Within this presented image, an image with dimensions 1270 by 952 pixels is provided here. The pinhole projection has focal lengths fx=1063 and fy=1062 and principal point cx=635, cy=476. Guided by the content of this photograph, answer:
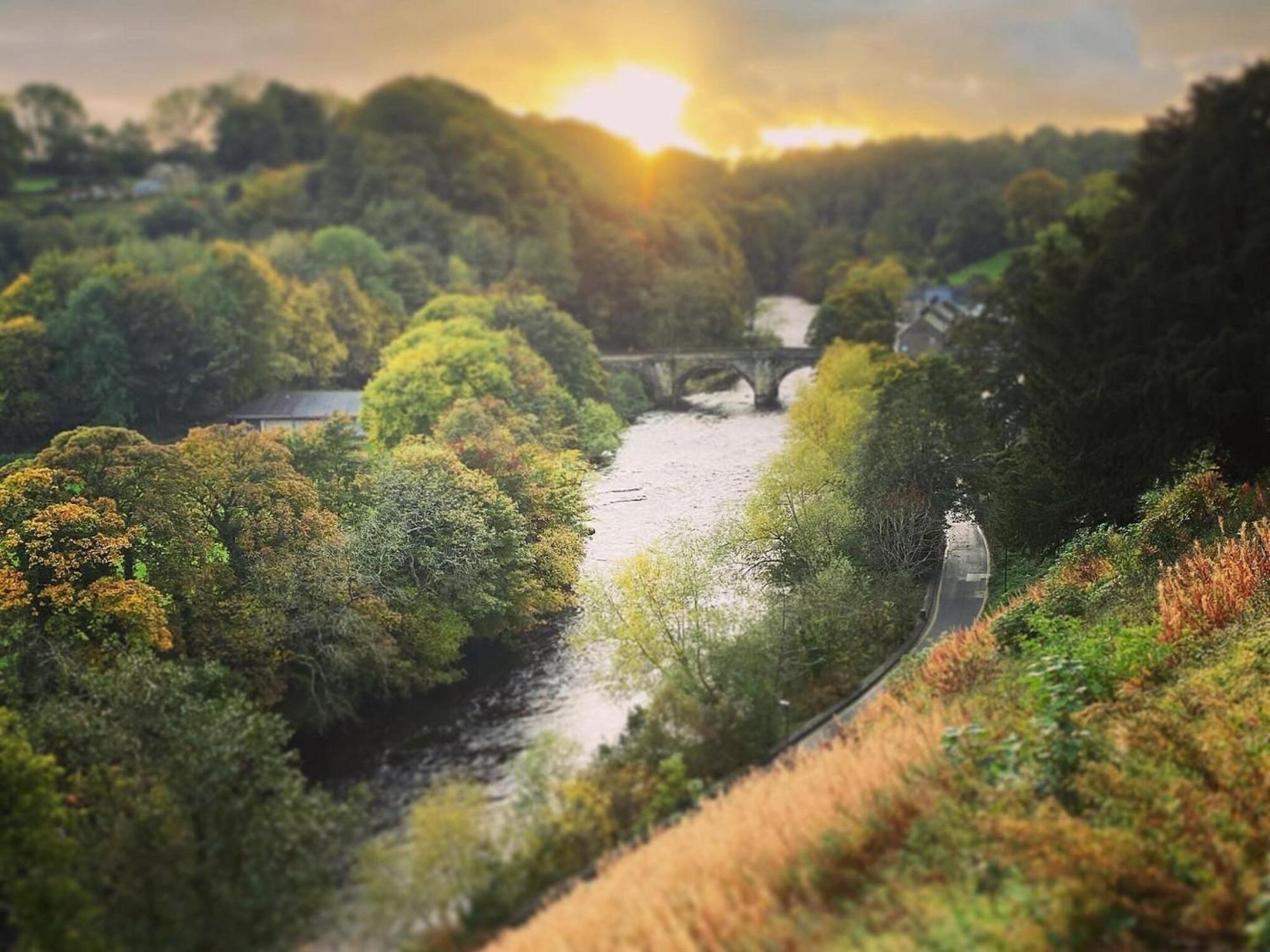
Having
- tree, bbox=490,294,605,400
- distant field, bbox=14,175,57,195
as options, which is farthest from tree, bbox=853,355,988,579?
distant field, bbox=14,175,57,195

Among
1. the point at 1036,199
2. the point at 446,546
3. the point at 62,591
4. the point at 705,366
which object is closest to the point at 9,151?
A: the point at 705,366

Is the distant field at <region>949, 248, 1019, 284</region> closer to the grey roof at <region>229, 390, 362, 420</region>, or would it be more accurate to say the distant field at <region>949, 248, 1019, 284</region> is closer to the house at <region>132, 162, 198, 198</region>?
the grey roof at <region>229, 390, 362, 420</region>

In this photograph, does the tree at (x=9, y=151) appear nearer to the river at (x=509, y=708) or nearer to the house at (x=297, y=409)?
the house at (x=297, y=409)

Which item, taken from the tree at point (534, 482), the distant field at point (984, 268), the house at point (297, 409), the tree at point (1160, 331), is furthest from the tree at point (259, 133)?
the tree at point (1160, 331)

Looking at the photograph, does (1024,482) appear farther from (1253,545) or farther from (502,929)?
(502,929)

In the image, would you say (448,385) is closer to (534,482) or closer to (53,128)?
(534,482)

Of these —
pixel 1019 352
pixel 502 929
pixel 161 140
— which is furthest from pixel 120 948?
pixel 161 140
